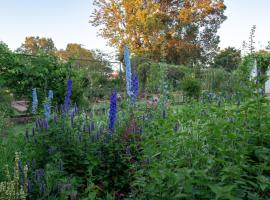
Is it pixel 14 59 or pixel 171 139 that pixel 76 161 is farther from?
pixel 14 59

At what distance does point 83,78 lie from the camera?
34.7 ft

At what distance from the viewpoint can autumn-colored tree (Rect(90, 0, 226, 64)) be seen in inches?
1070

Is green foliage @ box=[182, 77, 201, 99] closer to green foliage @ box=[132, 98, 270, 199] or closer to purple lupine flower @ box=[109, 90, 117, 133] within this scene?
purple lupine flower @ box=[109, 90, 117, 133]

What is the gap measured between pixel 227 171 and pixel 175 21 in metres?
28.9

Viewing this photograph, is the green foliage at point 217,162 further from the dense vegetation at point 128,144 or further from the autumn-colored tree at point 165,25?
the autumn-colored tree at point 165,25

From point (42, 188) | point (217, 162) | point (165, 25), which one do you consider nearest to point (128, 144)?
point (42, 188)

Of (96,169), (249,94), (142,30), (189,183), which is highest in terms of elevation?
(142,30)

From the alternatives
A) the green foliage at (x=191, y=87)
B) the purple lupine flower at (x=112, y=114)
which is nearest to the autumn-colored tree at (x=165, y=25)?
the green foliage at (x=191, y=87)

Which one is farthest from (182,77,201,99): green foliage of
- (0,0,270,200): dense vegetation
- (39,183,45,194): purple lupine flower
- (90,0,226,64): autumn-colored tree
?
(90,0,226,64): autumn-colored tree

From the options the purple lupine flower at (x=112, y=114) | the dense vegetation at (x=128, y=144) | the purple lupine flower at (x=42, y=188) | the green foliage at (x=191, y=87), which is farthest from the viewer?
the green foliage at (x=191, y=87)

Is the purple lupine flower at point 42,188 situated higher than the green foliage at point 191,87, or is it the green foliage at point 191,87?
the green foliage at point 191,87

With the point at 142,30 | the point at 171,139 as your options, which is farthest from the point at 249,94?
the point at 142,30

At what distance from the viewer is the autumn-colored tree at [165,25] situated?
89.1ft

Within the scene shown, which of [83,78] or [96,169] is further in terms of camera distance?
[83,78]
